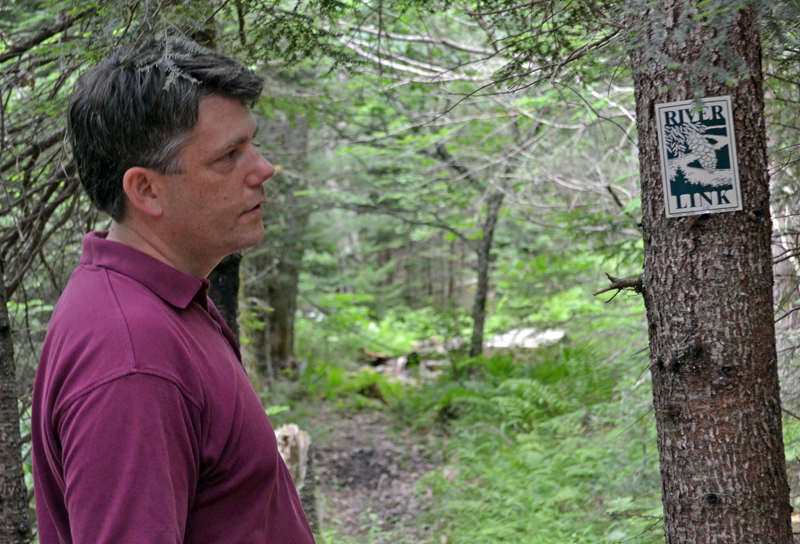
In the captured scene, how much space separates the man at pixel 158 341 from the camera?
1168 millimetres

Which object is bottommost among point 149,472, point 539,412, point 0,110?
point 539,412

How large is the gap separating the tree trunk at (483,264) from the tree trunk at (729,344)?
760 cm

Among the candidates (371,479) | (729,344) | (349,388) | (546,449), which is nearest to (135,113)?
(729,344)

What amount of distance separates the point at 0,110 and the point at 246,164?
1.48 metres

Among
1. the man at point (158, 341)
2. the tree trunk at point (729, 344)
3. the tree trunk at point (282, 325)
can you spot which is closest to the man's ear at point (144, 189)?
the man at point (158, 341)

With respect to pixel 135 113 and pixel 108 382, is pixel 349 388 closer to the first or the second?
pixel 135 113

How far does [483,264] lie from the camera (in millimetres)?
9836

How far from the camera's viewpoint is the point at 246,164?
1.62 meters

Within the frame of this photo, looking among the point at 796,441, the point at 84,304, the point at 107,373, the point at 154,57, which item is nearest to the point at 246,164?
the point at 154,57

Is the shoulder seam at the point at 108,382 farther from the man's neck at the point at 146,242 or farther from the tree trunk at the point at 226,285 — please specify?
the tree trunk at the point at 226,285

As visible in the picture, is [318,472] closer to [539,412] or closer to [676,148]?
[539,412]

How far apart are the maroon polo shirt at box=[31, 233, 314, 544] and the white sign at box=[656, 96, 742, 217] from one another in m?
1.32

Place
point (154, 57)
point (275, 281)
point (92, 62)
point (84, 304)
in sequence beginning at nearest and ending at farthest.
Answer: point (84, 304)
point (154, 57)
point (92, 62)
point (275, 281)

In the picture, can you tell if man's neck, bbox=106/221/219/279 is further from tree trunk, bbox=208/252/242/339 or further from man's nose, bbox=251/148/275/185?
tree trunk, bbox=208/252/242/339
